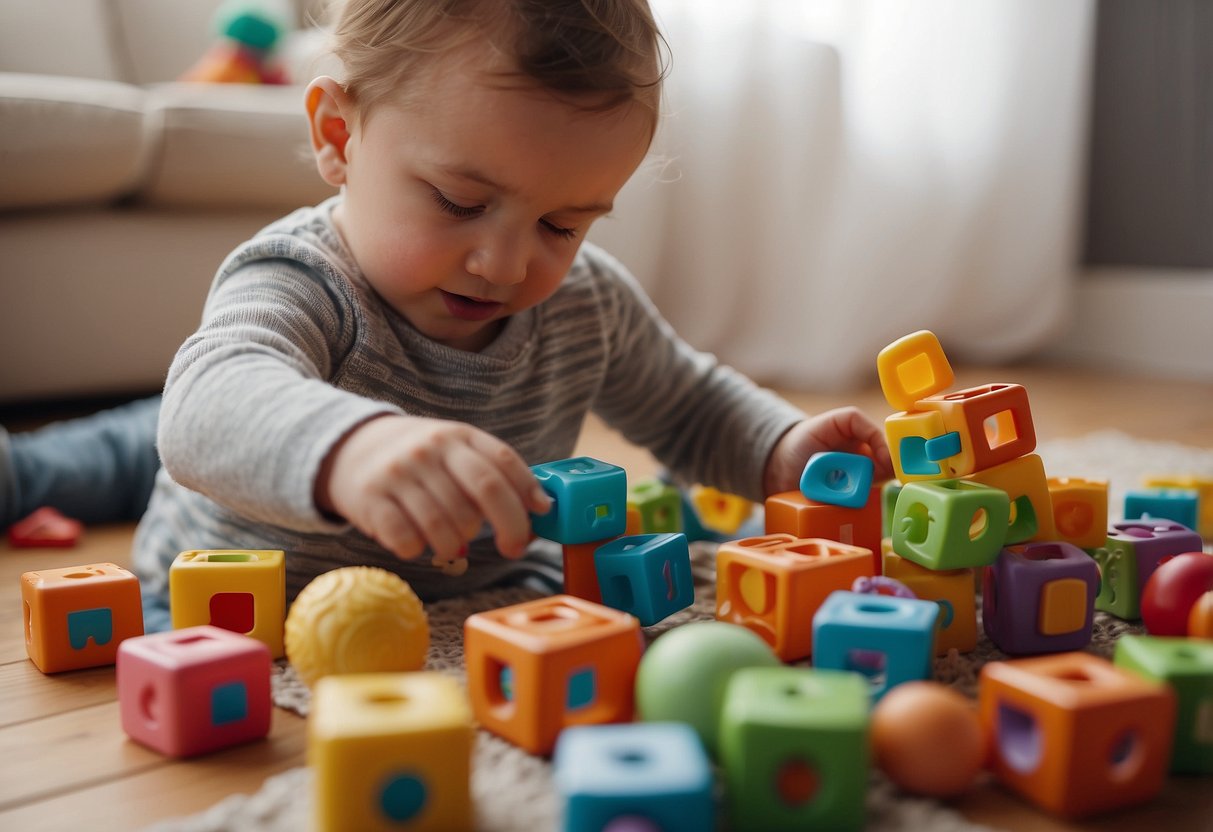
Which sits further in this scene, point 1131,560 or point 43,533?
point 43,533

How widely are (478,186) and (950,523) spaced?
0.38m

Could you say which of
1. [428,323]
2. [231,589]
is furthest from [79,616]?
[428,323]

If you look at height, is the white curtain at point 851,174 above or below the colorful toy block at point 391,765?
above

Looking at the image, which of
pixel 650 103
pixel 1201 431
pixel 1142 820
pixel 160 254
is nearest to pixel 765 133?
pixel 1201 431

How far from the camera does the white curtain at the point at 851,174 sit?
85.3 inches

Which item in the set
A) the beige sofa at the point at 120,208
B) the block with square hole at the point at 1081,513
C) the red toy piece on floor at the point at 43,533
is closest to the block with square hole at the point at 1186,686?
the block with square hole at the point at 1081,513

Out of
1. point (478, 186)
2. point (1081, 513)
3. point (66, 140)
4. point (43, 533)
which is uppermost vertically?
point (66, 140)

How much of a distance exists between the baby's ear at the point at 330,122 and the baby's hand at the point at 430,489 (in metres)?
0.37

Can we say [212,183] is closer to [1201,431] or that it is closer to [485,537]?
[485,537]

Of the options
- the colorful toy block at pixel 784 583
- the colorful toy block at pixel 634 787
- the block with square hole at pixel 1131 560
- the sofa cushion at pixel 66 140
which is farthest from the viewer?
the sofa cushion at pixel 66 140

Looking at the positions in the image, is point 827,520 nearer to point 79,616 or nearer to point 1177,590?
point 1177,590

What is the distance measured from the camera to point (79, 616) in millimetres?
746

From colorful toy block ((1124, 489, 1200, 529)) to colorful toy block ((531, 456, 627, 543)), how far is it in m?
0.47

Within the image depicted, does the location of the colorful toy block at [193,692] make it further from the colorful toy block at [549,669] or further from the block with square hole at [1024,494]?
the block with square hole at [1024,494]
